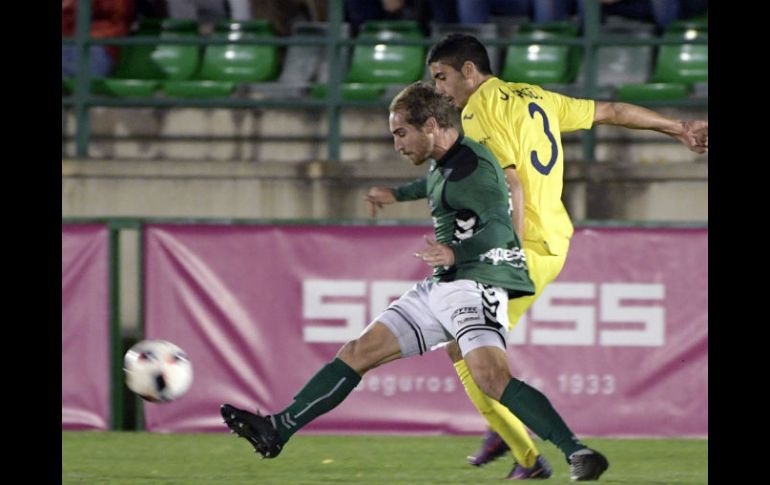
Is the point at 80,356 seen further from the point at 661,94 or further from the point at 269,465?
the point at 661,94

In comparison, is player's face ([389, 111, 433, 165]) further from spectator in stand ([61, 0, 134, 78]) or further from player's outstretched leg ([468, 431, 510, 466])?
spectator in stand ([61, 0, 134, 78])

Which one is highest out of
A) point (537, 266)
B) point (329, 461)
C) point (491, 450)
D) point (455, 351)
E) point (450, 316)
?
point (537, 266)

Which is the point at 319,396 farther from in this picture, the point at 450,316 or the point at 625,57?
the point at 625,57

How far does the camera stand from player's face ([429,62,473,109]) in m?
8.39

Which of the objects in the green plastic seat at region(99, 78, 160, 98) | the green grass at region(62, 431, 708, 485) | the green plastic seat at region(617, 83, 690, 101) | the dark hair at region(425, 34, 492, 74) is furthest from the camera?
the green plastic seat at region(99, 78, 160, 98)

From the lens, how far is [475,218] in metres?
7.80

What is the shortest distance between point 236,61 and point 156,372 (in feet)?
18.0

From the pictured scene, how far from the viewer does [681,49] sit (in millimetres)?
13852

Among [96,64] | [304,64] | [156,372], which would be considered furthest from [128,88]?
[156,372]

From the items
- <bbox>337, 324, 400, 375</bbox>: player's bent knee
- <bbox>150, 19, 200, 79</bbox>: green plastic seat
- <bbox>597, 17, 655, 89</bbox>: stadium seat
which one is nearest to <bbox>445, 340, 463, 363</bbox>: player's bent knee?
<bbox>337, 324, 400, 375</bbox>: player's bent knee

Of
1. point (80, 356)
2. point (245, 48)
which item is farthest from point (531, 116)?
point (245, 48)

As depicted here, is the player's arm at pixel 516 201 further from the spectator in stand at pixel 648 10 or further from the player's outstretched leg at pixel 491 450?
the spectator in stand at pixel 648 10

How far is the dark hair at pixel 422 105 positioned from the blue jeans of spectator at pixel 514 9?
6.09m

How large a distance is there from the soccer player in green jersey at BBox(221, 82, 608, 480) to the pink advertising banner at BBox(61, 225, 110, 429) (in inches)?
138
